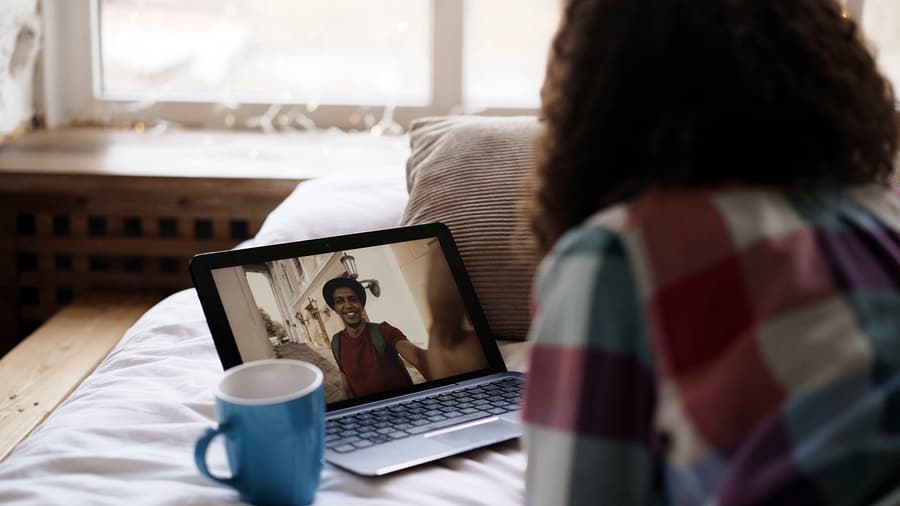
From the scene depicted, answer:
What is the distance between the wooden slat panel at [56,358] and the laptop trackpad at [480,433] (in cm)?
60

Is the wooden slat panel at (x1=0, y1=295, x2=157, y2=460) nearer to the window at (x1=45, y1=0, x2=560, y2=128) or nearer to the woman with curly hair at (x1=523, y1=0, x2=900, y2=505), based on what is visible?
the window at (x1=45, y1=0, x2=560, y2=128)

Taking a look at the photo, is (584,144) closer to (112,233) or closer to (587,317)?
(587,317)

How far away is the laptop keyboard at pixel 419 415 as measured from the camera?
830mm

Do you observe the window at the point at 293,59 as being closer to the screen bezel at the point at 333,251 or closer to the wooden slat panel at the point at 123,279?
the wooden slat panel at the point at 123,279

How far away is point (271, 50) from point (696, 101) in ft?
5.71

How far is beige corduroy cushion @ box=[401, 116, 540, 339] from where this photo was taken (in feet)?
3.60

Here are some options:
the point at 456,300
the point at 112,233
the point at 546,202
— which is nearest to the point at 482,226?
the point at 456,300

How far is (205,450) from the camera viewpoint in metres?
0.69

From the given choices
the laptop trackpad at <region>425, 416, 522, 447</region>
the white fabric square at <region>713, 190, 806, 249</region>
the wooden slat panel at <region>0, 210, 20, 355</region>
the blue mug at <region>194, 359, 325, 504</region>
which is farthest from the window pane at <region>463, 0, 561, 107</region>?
the white fabric square at <region>713, 190, 806, 249</region>

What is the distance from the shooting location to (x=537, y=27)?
2.11 meters

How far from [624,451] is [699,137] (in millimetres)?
174

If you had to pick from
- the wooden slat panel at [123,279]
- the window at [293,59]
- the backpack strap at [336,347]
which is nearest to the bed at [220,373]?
the backpack strap at [336,347]

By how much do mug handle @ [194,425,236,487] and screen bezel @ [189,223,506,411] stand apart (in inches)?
6.7

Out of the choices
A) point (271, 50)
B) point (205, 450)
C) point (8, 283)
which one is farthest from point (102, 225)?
point (205, 450)
